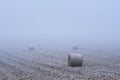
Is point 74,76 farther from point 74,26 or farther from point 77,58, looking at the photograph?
point 74,26

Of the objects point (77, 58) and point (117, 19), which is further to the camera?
point (117, 19)

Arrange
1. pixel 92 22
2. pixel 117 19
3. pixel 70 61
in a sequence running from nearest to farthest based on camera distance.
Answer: pixel 70 61, pixel 117 19, pixel 92 22

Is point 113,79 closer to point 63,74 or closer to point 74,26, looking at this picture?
point 63,74

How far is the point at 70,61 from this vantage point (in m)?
20.4

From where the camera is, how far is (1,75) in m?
17.8

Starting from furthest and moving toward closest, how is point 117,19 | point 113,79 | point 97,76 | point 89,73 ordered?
point 117,19 → point 89,73 → point 97,76 → point 113,79

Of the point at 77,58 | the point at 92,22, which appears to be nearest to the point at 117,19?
the point at 92,22

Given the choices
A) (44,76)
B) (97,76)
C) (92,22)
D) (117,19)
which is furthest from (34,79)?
(92,22)

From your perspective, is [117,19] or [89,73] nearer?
[89,73]

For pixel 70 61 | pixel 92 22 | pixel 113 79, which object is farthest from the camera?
pixel 92 22

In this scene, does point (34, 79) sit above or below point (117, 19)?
below

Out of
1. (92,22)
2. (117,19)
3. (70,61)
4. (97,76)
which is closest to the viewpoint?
(97,76)

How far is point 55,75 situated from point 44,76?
0.63 metres

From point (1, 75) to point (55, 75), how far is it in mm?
3408
